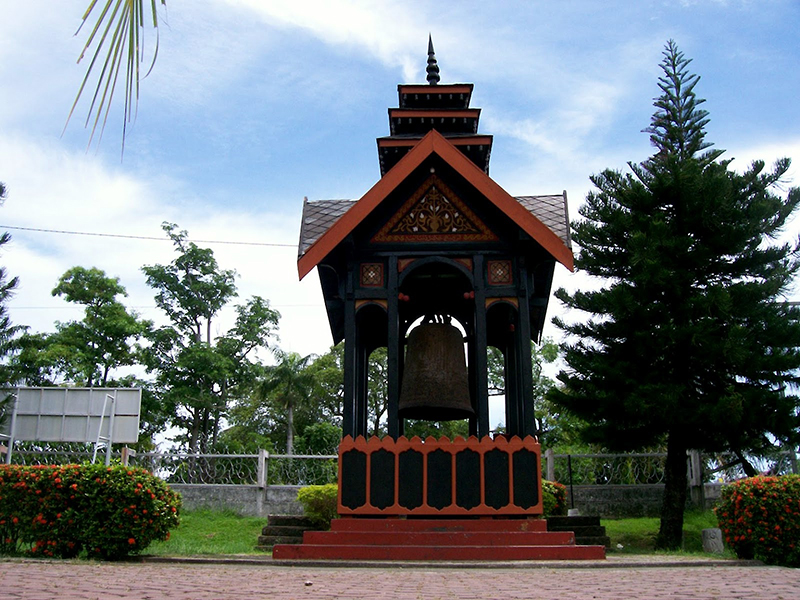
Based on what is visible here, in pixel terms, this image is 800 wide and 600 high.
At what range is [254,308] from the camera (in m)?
38.9

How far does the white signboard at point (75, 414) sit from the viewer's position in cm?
1886

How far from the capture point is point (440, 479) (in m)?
9.87

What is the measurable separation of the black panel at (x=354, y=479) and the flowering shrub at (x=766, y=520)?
4891 mm

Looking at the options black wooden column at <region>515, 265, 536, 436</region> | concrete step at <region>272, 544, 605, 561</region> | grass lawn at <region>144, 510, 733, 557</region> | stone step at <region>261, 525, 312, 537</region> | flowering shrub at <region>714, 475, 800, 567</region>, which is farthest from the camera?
grass lawn at <region>144, 510, 733, 557</region>

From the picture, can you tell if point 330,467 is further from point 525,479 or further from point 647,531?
point 525,479

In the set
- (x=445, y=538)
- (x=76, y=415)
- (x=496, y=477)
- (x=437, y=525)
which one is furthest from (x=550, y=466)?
(x=76, y=415)

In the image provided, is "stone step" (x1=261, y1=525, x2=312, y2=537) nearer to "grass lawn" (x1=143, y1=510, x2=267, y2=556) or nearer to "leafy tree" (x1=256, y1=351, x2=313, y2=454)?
"grass lawn" (x1=143, y1=510, x2=267, y2=556)

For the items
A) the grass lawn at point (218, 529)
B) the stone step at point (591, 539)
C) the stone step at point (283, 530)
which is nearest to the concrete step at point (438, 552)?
the stone step at point (591, 539)

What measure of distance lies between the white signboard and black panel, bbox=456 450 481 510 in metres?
11.3

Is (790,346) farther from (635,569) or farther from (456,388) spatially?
(635,569)

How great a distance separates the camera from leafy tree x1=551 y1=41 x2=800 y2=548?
15023 mm

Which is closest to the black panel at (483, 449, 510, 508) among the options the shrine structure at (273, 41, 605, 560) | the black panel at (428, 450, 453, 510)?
the shrine structure at (273, 41, 605, 560)

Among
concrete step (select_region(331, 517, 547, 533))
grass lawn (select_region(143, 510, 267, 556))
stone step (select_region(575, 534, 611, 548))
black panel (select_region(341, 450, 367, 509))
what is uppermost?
black panel (select_region(341, 450, 367, 509))

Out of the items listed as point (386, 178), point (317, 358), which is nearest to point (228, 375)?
point (317, 358)
